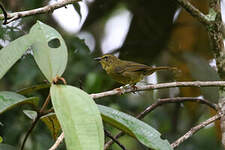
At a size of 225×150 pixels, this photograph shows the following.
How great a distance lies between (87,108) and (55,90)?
130mm

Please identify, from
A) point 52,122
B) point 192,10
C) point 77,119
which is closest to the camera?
point 77,119

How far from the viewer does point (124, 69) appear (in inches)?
161

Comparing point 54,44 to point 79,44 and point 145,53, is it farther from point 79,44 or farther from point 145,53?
point 145,53

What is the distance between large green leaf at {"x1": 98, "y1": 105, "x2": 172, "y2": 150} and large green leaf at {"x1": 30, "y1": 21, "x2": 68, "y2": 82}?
296 millimetres

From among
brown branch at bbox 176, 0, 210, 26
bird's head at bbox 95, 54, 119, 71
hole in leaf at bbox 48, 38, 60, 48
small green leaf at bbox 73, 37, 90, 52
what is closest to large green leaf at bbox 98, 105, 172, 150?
brown branch at bbox 176, 0, 210, 26

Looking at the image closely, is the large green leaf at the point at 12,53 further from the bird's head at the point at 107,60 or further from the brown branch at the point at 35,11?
the bird's head at the point at 107,60

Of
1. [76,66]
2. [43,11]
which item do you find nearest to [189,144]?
[76,66]

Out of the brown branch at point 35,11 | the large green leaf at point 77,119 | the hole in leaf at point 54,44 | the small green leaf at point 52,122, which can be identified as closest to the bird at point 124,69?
the hole in leaf at point 54,44

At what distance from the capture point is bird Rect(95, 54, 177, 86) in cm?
392

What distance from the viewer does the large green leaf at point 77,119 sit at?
136cm

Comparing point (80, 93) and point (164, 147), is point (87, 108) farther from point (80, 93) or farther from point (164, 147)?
point (164, 147)

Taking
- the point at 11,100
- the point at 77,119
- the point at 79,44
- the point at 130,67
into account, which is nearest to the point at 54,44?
the point at 79,44

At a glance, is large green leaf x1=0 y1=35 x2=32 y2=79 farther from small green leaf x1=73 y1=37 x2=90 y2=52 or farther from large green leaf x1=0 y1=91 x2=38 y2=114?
small green leaf x1=73 y1=37 x2=90 y2=52

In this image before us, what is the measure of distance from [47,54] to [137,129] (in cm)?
49
